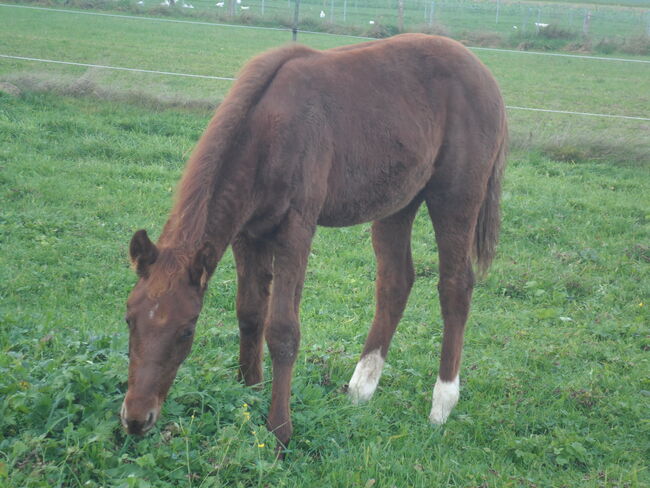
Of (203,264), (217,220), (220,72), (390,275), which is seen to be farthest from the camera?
(220,72)

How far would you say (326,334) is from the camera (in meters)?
4.79

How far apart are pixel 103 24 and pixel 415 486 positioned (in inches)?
854

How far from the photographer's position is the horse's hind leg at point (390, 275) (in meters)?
4.25

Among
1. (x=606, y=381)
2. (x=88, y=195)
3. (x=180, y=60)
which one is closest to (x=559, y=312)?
(x=606, y=381)

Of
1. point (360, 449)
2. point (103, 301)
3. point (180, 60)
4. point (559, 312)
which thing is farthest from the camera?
point (180, 60)

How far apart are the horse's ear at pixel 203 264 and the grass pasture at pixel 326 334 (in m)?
0.66

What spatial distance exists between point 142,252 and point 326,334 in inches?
89.0

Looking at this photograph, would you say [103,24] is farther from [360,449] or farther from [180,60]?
[360,449]

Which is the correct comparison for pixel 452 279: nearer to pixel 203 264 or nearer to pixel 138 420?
pixel 203 264

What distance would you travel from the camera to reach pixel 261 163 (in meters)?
3.18

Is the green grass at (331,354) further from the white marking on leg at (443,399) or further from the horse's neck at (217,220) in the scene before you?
the horse's neck at (217,220)

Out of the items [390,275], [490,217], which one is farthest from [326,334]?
[490,217]

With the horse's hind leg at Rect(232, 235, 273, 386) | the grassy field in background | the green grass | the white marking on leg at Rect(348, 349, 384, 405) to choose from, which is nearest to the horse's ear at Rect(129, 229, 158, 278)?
the green grass

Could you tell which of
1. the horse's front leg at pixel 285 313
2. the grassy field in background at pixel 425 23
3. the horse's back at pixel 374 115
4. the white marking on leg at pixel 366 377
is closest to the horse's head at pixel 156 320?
the horse's front leg at pixel 285 313
